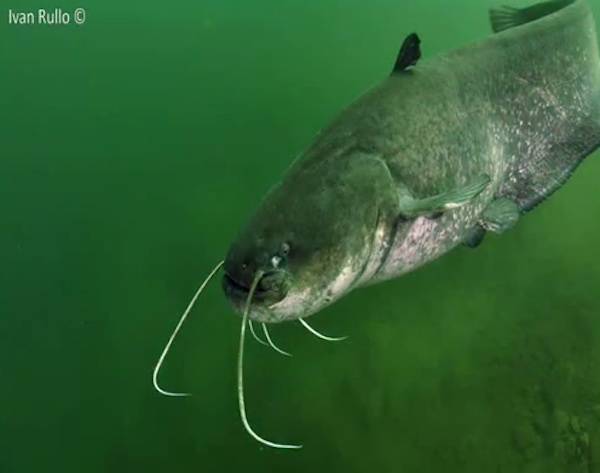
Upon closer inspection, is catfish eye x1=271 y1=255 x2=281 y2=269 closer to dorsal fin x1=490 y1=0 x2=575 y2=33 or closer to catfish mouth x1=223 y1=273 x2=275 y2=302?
catfish mouth x1=223 y1=273 x2=275 y2=302

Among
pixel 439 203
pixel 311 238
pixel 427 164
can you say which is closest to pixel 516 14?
pixel 427 164

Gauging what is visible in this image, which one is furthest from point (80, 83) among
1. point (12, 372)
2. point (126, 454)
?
point (126, 454)

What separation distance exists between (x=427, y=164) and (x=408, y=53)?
14.6 inches

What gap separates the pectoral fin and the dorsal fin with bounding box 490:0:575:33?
4.06 ft

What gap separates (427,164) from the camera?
1.84m

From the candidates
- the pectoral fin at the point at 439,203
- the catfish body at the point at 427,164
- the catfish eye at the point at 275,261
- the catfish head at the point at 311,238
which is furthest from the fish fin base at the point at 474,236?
the catfish eye at the point at 275,261

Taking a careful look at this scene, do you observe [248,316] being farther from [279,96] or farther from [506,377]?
[279,96]

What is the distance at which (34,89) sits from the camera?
5.73 metres

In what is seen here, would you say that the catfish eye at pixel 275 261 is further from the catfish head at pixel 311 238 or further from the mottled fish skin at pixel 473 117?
the mottled fish skin at pixel 473 117

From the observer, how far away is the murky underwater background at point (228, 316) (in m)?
2.78

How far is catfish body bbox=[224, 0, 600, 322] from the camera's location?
1514 mm

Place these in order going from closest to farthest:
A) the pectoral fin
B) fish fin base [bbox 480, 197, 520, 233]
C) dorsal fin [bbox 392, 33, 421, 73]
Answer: the pectoral fin
dorsal fin [bbox 392, 33, 421, 73]
fish fin base [bbox 480, 197, 520, 233]

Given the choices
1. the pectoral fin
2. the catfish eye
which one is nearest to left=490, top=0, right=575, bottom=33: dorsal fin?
the pectoral fin

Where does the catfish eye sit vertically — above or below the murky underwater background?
above
